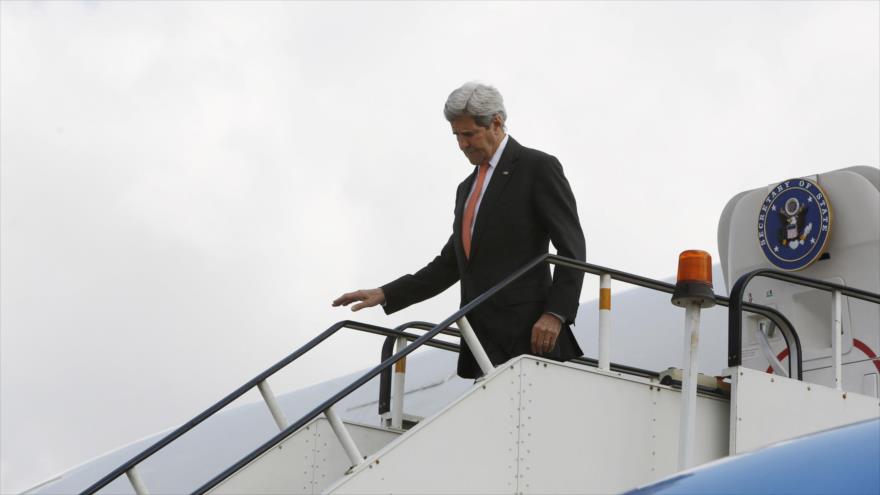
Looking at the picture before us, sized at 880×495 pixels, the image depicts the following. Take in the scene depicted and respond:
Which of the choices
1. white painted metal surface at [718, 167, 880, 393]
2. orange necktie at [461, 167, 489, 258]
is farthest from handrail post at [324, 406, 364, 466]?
white painted metal surface at [718, 167, 880, 393]

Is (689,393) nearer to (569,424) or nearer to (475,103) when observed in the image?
(569,424)

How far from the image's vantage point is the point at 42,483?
18797 millimetres

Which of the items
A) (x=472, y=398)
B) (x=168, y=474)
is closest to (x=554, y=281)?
(x=472, y=398)

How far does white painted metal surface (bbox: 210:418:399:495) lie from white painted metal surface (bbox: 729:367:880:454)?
1875 mm

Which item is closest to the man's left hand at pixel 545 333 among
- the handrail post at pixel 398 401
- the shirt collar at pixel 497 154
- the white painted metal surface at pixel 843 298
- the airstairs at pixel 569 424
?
the airstairs at pixel 569 424

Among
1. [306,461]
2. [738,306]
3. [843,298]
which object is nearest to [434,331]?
[738,306]

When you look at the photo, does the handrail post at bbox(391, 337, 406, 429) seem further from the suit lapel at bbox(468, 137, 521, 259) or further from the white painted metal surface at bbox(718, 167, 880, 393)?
the white painted metal surface at bbox(718, 167, 880, 393)

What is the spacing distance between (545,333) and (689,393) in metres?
0.62

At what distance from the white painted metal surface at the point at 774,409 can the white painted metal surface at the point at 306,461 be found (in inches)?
73.8

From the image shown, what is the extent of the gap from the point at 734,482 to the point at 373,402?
33.8ft

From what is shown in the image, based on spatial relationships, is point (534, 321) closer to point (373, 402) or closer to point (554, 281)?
point (554, 281)

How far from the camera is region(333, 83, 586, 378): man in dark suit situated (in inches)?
197

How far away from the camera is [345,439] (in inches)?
187

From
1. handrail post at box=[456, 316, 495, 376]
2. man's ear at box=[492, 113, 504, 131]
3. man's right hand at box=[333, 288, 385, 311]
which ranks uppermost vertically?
man's ear at box=[492, 113, 504, 131]
